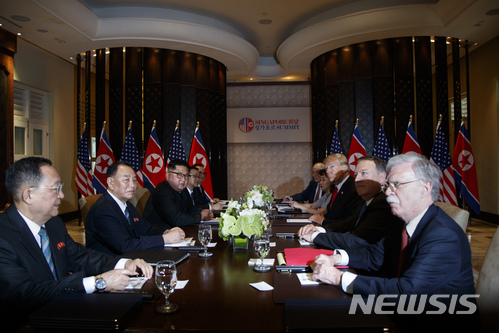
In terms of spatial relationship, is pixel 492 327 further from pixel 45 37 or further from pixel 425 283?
pixel 45 37

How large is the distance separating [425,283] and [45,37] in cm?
701

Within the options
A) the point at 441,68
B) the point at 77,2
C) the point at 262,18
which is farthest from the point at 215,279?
the point at 441,68

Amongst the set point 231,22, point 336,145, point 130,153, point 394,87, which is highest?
point 231,22

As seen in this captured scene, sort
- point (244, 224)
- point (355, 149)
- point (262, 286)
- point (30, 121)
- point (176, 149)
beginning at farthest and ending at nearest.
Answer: point (30, 121) < point (176, 149) < point (355, 149) < point (244, 224) < point (262, 286)

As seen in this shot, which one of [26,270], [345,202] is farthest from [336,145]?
[26,270]

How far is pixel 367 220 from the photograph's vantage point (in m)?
2.56

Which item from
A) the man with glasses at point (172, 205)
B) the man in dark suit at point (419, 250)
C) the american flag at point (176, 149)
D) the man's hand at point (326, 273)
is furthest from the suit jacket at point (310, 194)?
the man's hand at point (326, 273)

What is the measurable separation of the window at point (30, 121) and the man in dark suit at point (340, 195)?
6029 mm

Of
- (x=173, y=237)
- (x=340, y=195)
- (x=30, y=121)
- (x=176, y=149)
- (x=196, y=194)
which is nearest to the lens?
(x=173, y=237)

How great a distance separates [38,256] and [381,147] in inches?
242

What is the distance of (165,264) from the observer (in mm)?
1478

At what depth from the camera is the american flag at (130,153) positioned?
7129mm

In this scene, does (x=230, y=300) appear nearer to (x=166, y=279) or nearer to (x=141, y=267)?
(x=166, y=279)

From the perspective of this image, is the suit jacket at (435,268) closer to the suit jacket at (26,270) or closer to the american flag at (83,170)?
the suit jacket at (26,270)
